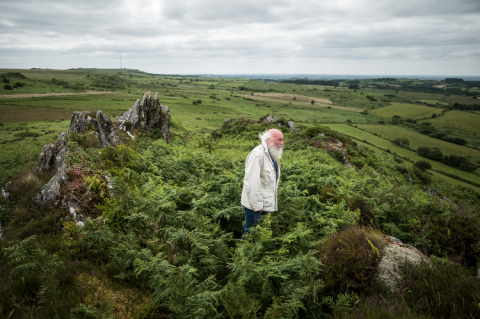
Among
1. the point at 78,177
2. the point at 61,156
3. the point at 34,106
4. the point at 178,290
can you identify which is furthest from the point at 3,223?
the point at 34,106

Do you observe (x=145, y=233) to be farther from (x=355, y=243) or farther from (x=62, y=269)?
(x=355, y=243)

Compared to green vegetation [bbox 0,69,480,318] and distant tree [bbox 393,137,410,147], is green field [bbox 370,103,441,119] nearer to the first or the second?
distant tree [bbox 393,137,410,147]

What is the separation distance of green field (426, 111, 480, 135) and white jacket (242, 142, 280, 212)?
4762 inches

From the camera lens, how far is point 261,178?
20.0ft

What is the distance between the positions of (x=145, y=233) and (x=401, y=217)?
7362 mm

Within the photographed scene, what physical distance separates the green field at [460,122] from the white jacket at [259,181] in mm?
120967

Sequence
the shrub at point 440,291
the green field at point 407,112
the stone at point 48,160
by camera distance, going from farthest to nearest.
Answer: the green field at point 407,112 < the stone at point 48,160 < the shrub at point 440,291

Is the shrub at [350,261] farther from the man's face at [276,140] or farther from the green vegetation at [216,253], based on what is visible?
the man's face at [276,140]

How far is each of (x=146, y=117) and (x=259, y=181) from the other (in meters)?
23.0

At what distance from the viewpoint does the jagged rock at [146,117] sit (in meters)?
23.7

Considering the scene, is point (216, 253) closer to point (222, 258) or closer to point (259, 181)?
point (222, 258)

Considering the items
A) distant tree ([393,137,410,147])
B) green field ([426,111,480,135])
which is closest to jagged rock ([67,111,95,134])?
distant tree ([393,137,410,147])

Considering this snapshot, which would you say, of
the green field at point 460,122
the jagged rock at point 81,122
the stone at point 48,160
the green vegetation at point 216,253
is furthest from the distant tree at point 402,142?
the stone at point 48,160

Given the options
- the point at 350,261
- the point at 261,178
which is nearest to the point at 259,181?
the point at 261,178
